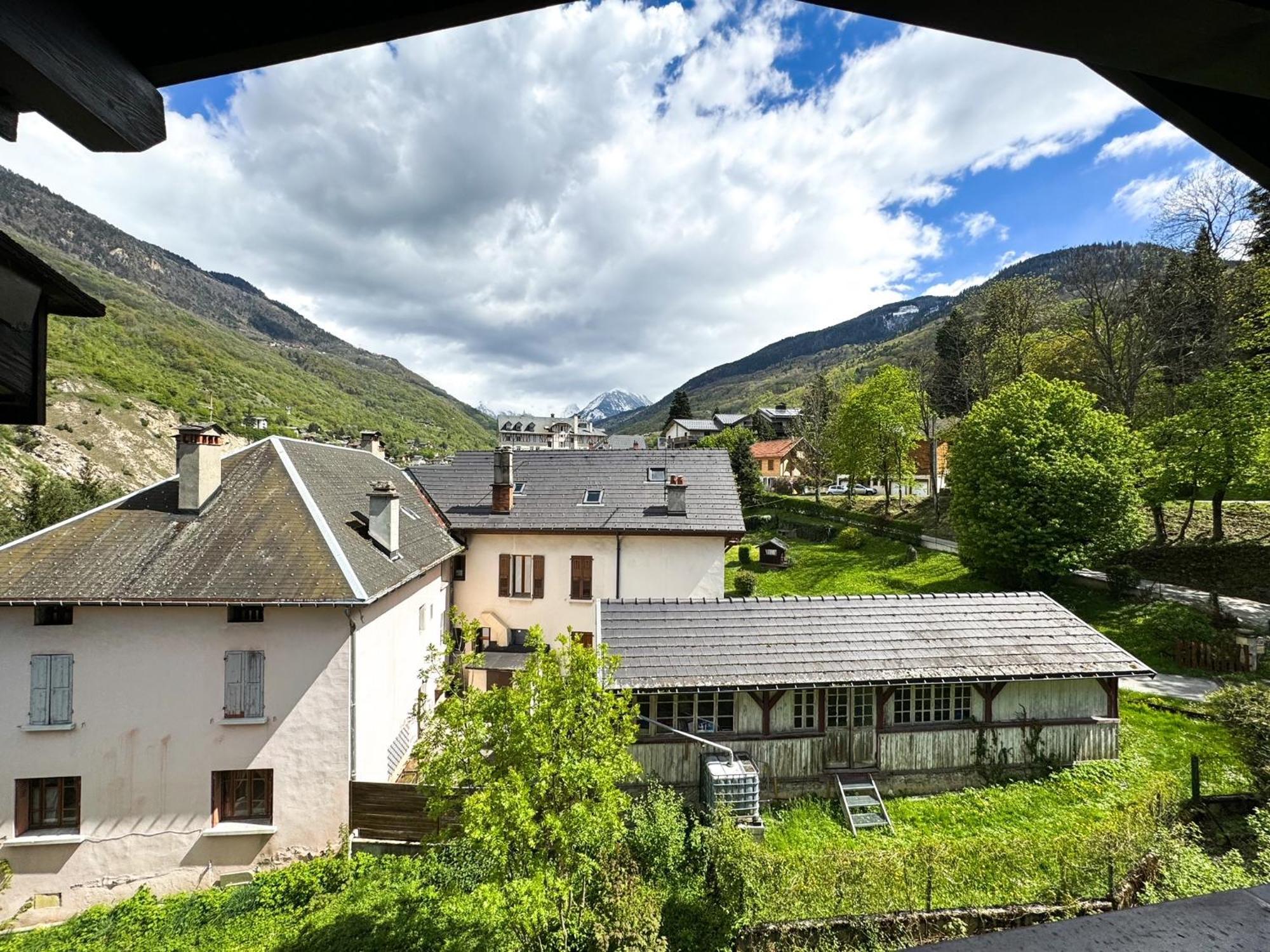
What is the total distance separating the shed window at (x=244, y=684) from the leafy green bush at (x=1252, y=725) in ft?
69.4

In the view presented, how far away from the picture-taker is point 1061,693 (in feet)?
46.3

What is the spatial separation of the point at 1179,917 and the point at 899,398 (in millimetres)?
43378

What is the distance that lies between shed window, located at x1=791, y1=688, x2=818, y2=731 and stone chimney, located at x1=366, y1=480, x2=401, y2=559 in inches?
464

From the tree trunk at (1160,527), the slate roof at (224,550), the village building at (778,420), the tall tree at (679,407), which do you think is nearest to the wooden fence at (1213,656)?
the tree trunk at (1160,527)

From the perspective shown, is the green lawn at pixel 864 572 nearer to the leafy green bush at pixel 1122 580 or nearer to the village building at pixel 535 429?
the leafy green bush at pixel 1122 580

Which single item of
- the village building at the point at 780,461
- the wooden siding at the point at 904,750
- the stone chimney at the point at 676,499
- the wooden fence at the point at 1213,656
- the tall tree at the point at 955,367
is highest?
the tall tree at the point at 955,367

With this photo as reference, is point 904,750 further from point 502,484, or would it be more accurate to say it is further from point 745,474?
point 745,474

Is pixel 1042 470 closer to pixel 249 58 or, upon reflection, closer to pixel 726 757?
pixel 726 757

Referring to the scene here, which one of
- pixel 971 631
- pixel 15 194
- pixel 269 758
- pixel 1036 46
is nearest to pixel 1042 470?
pixel 971 631

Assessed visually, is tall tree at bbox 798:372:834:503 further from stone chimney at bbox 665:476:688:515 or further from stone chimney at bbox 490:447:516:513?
stone chimney at bbox 490:447:516:513

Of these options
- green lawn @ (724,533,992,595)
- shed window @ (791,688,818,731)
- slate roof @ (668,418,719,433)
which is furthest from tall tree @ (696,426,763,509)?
shed window @ (791,688,818,731)

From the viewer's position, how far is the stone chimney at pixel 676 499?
72.6 ft

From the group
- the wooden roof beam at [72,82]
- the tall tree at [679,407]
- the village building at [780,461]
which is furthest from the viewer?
the tall tree at [679,407]

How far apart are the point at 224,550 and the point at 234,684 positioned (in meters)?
3.12
